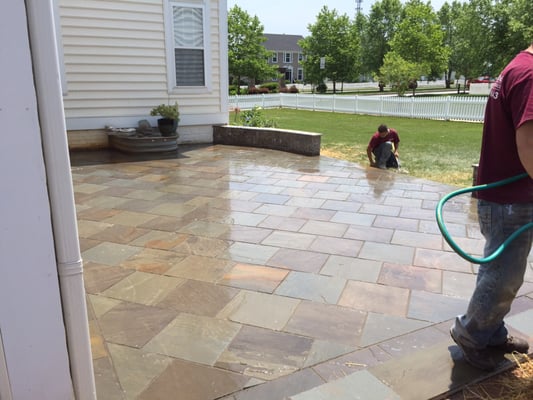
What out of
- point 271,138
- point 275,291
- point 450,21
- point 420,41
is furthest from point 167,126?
point 450,21

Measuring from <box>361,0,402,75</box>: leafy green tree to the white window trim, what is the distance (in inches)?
1769

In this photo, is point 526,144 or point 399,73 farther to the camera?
point 399,73

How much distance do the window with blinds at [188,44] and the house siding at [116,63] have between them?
179 millimetres

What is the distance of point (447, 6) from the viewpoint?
54000 millimetres

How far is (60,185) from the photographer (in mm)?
→ 1570

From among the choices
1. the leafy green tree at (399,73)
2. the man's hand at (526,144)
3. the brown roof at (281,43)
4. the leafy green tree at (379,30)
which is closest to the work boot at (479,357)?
the man's hand at (526,144)

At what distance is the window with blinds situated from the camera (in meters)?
9.41

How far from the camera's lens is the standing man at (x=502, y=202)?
1.82 meters

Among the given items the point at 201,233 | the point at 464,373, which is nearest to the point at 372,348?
the point at 464,373

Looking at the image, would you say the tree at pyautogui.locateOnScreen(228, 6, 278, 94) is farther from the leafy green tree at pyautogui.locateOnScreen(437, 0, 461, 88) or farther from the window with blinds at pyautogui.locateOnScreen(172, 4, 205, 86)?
Result: the window with blinds at pyautogui.locateOnScreen(172, 4, 205, 86)

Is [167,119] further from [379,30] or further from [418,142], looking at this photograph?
[379,30]

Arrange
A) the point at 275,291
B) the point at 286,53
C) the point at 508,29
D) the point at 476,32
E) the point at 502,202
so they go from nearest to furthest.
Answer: the point at 502,202 < the point at 275,291 < the point at 508,29 < the point at 476,32 < the point at 286,53

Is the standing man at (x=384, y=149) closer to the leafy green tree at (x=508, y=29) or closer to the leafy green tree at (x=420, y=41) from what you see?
the leafy green tree at (x=508, y=29)

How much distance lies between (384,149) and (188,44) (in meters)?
4.84
